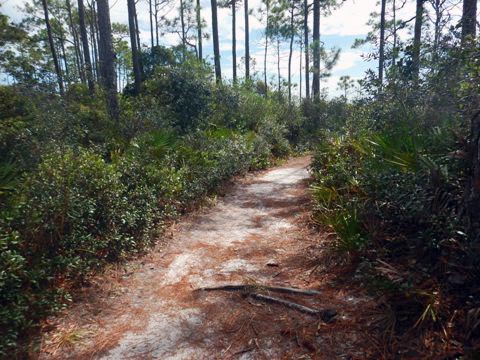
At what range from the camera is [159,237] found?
521 centimetres

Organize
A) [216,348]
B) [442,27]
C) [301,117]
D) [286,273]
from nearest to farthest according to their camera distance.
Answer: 1. [216,348]
2. [286,273]
3. [442,27]
4. [301,117]

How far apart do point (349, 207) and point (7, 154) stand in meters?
5.19

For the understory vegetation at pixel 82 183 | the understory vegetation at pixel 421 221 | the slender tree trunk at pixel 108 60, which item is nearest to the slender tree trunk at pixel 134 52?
the understory vegetation at pixel 82 183

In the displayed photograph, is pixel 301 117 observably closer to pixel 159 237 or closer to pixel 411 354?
pixel 159 237

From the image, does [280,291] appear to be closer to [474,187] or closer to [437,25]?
[474,187]

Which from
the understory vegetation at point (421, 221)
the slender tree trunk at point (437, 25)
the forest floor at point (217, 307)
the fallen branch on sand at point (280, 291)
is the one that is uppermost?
the slender tree trunk at point (437, 25)

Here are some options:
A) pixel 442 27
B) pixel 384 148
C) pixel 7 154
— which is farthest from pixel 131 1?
pixel 384 148

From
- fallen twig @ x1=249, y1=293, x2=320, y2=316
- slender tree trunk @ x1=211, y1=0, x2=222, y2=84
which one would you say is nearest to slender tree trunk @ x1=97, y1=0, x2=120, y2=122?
fallen twig @ x1=249, y1=293, x2=320, y2=316

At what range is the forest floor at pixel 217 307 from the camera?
2.68m

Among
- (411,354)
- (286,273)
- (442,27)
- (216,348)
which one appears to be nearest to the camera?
(411,354)

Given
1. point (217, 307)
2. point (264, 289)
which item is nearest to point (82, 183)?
point (217, 307)

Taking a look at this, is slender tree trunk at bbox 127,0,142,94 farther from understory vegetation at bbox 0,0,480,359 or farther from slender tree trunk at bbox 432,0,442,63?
slender tree trunk at bbox 432,0,442,63

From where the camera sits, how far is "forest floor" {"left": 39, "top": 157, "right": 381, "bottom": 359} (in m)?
2.68

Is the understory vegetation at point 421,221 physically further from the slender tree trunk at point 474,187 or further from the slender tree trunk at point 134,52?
the slender tree trunk at point 134,52
